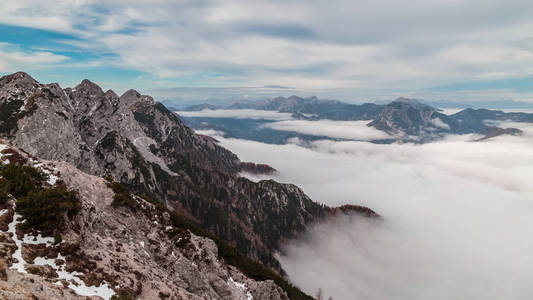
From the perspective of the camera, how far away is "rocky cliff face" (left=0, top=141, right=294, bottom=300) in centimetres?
2642

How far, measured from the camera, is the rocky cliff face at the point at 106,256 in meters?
26.4

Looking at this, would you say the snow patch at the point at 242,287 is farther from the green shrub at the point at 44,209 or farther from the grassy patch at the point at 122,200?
the green shrub at the point at 44,209

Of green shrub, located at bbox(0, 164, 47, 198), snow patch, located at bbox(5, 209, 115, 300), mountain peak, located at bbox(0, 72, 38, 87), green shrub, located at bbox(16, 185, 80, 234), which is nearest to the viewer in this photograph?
snow patch, located at bbox(5, 209, 115, 300)

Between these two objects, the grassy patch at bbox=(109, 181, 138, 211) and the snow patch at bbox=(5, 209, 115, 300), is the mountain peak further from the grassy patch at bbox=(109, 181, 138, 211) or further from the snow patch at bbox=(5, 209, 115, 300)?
the snow patch at bbox=(5, 209, 115, 300)

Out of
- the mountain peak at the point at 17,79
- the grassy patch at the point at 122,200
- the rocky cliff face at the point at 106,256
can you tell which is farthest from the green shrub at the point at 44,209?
the mountain peak at the point at 17,79

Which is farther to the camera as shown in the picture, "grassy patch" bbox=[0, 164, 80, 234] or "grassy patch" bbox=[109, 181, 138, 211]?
"grassy patch" bbox=[109, 181, 138, 211]

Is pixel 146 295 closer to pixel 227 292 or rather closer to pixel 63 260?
pixel 63 260

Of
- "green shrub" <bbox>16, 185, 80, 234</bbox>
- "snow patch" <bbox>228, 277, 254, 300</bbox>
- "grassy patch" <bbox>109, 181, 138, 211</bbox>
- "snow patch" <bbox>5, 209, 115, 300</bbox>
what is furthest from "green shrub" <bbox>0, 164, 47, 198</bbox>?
"snow patch" <bbox>228, 277, 254, 300</bbox>

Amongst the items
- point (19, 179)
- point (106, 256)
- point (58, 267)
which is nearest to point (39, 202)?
point (58, 267)

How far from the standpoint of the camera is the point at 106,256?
1452 inches

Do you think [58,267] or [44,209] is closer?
[58,267]

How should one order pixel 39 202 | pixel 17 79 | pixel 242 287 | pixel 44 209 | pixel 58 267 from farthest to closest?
pixel 17 79, pixel 242 287, pixel 39 202, pixel 44 209, pixel 58 267

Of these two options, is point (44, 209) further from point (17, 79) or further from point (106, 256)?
point (17, 79)

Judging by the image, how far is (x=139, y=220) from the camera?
201 feet
